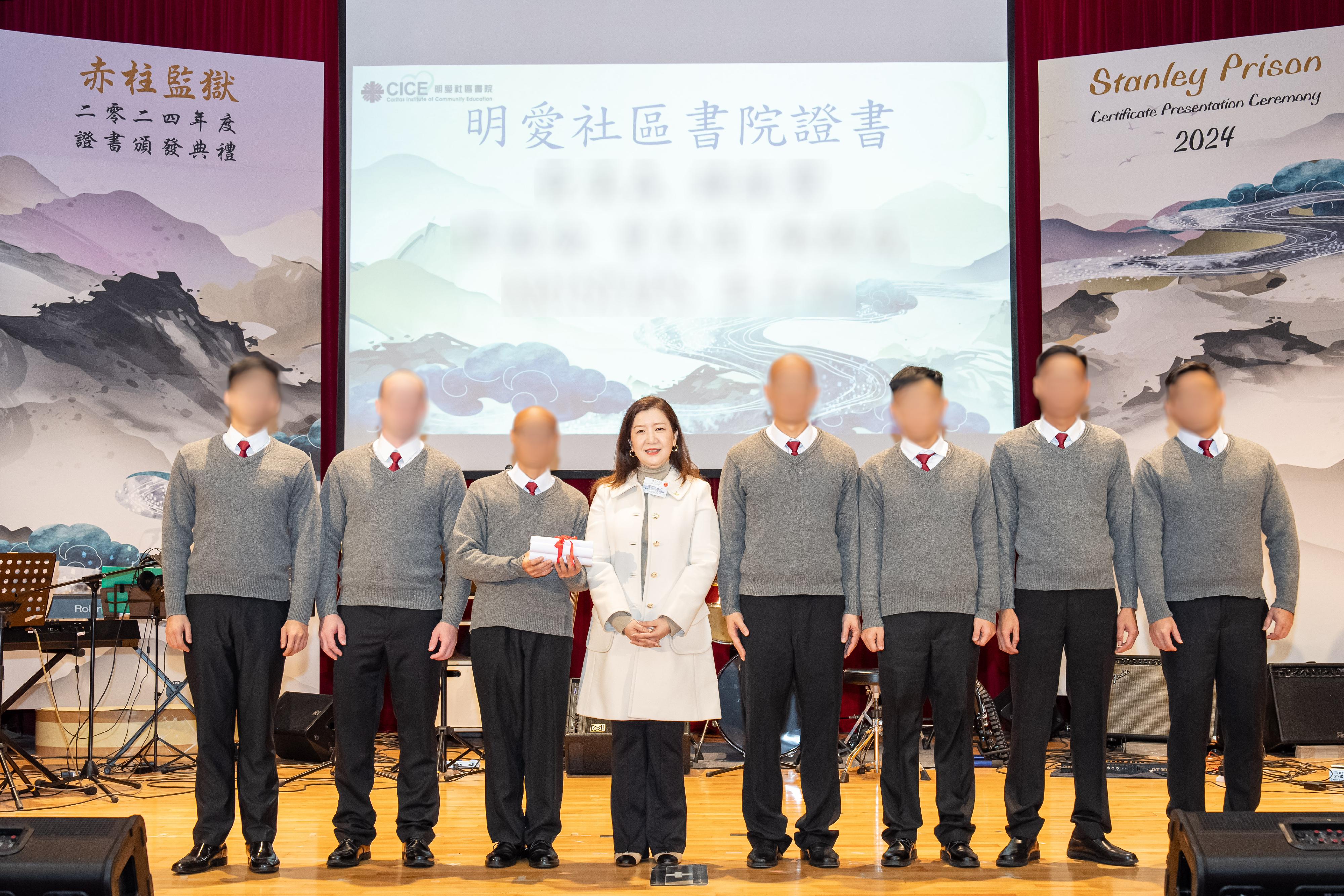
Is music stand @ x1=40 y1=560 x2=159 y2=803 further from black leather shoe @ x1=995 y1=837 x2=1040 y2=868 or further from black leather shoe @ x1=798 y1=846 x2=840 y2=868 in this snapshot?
black leather shoe @ x1=995 y1=837 x2=1040 y2=868

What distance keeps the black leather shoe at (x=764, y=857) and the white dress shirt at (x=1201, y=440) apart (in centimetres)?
186

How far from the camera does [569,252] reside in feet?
19.7

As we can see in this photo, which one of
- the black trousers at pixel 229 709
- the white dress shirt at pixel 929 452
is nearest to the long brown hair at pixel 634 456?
the white dress shirt at pixel 929 452

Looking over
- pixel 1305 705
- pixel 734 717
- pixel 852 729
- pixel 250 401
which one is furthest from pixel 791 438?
pixel 1305 705

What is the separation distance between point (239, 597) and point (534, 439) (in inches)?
41.4

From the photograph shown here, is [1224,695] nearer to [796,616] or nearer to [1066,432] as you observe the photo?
[1066,432]

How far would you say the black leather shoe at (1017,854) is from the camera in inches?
135

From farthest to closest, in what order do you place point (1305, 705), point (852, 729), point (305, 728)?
1. point (852, 729)
2. point (1305, 705)
3. point (305, 728)

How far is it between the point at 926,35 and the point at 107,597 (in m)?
5.36

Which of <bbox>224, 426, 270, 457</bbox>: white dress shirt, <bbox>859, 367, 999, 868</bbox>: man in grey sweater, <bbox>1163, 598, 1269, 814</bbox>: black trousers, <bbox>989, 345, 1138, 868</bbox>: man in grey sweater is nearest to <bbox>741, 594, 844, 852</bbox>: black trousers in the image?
<bbox>859, 367, 999, 868</bbox>: man in grey sweater

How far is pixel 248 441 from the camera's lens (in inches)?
138

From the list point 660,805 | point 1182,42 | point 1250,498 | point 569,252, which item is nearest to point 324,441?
point 569,252

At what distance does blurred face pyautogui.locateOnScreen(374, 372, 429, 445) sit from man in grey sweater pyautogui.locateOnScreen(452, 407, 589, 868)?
0.29 m

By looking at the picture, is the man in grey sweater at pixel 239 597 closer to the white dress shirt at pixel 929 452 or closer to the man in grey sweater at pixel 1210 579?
the white dress shirt at pixel 929 452
